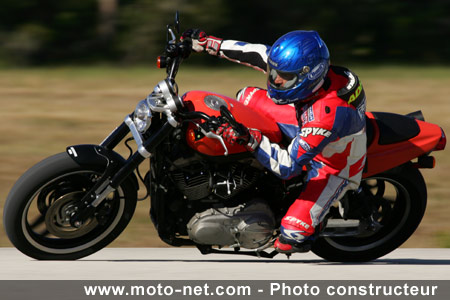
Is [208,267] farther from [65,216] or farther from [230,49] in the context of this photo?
[230,49]

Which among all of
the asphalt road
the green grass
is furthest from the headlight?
the green grass

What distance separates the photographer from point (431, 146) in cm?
590

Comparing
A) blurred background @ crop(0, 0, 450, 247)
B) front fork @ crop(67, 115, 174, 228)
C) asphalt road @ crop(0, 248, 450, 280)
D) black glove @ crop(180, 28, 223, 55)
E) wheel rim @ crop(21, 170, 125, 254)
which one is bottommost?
blurred background @ crop(0, 0, 450, 247)

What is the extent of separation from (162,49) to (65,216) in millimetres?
11927

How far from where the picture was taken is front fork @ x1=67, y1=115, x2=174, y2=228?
17.8 ft

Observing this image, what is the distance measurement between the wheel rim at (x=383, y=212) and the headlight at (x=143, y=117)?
151 cm

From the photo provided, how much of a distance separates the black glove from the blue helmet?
523mm

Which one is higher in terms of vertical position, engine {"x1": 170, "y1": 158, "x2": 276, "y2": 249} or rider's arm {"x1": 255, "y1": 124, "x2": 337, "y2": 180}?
rider's arm {"x1": 255, "y1": 124, "x2": 337, "y2": 180}

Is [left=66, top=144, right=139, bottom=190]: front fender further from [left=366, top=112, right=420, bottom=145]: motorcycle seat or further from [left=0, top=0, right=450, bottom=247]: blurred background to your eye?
[left=0, top=0, right=450, bottom=247]: blurred background

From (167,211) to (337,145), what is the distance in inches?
44.0

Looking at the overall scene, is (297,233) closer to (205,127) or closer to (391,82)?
(205,127)

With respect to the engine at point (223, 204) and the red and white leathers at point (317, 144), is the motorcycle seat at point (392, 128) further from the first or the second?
the engine at point (223, 204)

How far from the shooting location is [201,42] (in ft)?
19.0
